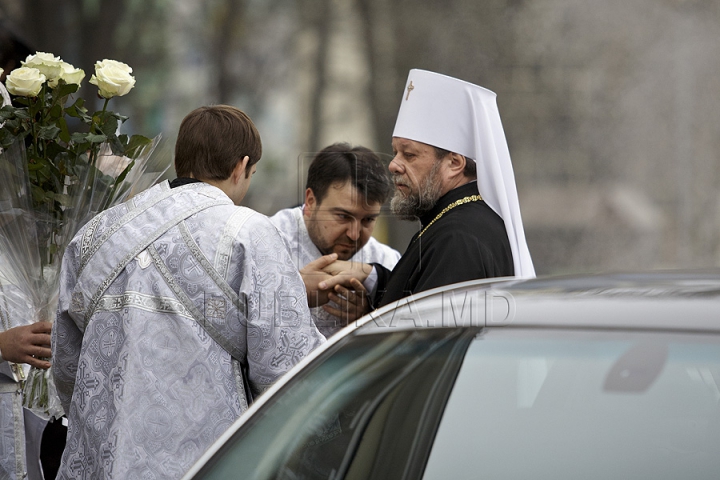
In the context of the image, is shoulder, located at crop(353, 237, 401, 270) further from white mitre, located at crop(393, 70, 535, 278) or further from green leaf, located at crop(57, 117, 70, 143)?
green leaf, located at crop(57, 117, 70, 143)

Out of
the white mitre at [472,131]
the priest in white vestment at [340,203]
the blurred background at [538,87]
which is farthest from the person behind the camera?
the blurred background at [538,87]

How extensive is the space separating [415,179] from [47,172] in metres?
1.33

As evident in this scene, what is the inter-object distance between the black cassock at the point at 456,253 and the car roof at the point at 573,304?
105 cm

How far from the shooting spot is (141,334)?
2.55 m

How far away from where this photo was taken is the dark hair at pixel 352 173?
3.86 m

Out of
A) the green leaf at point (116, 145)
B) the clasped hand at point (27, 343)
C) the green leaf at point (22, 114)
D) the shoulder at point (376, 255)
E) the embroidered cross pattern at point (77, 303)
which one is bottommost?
the clasped hand at point (27, 343)

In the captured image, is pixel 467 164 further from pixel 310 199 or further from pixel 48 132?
pixel 48 132

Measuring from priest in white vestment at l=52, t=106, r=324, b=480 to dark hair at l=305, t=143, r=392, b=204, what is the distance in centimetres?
124

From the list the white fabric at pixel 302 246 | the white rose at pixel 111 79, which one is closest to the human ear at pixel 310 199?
the white fabric at pixel 302 246

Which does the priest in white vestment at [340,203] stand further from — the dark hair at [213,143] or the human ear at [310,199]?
the dark hair at [213,143]

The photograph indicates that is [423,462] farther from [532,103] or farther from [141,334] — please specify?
[532,103]

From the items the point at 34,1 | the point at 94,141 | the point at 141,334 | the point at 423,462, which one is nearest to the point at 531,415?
the point at 423,462

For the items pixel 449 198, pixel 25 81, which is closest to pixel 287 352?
pixel 449 198

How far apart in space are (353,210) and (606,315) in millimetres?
2364
